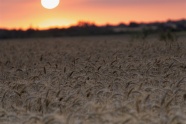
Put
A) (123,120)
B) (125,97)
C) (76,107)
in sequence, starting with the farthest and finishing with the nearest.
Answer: (125,97) → (76,107) → (123,120)

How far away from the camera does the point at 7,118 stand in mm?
7953

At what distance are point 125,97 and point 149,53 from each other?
461 inches

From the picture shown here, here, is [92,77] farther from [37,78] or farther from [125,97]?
[125,97]

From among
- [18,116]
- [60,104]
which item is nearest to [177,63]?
[60,104]

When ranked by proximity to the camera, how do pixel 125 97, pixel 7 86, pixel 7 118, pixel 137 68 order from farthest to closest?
pixel 137 68, pixel 7 86, pixel 125 97, pixel 7 118

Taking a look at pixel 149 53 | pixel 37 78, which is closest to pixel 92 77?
pixel 37 78

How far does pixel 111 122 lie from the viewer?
7.12m

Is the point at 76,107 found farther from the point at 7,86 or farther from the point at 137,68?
the point at 137,68

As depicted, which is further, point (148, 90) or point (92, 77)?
point (92, 77)

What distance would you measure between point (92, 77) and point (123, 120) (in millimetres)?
6242

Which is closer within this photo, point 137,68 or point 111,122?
point 111,122

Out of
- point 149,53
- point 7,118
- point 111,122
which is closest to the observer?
point 111,122

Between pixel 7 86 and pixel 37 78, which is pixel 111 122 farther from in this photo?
pixel 37 78

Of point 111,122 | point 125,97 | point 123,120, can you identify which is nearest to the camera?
point 123,120
